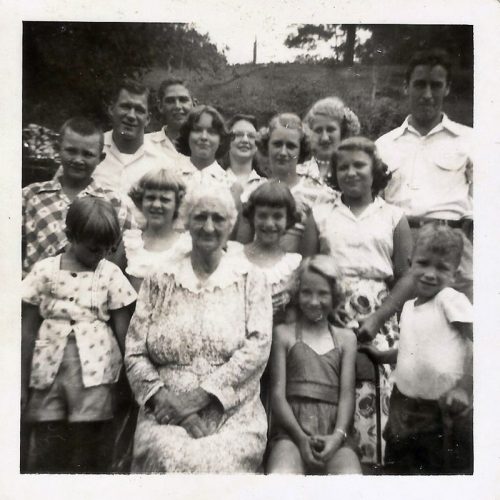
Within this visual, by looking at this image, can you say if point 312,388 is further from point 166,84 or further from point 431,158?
point 166,84

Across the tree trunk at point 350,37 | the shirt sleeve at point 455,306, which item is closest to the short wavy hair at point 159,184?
the tree trunk at point 350,37

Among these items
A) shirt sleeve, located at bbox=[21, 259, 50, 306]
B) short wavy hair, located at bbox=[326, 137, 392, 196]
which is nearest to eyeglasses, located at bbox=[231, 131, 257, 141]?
short wavy hair, located at bbox=[326, 137, 392, 196]

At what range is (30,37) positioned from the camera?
9.92 feet

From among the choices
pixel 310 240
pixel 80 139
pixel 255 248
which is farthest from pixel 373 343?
pixel 80 139

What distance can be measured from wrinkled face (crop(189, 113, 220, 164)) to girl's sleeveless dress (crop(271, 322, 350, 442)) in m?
0.90

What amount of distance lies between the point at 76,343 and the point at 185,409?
0.53 metres

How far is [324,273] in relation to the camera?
292 centimetres

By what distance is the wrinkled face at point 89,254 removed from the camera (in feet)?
9.68

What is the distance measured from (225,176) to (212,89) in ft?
1.27

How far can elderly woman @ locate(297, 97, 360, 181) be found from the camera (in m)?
3.01

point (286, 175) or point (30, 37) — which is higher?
point (30, 37)

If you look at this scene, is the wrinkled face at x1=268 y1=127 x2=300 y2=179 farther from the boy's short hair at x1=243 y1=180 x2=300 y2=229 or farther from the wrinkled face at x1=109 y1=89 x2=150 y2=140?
the wrinkled face at x1=109 y1=89 x2=150 y2=140

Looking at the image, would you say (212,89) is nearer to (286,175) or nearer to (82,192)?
(286,175)
